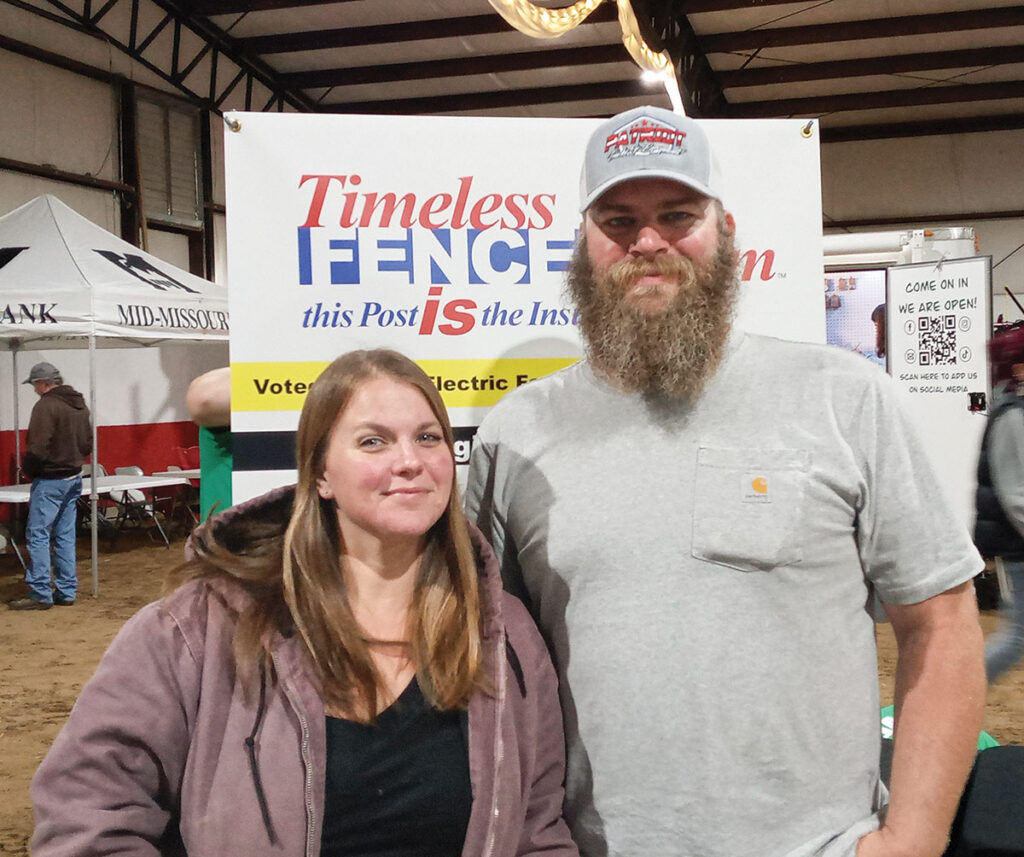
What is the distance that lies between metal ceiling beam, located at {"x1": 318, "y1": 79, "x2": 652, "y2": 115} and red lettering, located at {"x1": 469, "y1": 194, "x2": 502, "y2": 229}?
38.1ft

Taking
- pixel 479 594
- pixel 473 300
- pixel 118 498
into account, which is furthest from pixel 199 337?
pixel 479 594

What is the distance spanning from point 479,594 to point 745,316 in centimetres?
90

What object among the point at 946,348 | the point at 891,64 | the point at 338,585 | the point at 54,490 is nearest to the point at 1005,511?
the point at 946,348

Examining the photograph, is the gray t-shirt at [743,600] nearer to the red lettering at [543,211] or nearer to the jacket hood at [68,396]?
the red lettering at [543,211]

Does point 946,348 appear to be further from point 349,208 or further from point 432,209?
point 349,208

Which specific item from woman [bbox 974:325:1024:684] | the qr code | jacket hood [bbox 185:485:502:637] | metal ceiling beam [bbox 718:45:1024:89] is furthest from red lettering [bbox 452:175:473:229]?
metal ceiling beam [bbox 718:45:1024:89]

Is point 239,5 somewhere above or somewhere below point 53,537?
above

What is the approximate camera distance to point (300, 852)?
4.05ft

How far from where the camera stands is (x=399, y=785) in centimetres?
129

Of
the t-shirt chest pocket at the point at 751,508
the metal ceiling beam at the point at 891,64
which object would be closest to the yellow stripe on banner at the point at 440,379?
the t-shirt chest pocket at the point at 751,508

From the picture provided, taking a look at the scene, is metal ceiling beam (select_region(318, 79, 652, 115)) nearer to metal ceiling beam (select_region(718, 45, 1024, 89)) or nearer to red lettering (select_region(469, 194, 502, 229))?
metal ceiling beam (select_region(718, 45, 1024, 89))

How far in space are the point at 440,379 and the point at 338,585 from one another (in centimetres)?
62

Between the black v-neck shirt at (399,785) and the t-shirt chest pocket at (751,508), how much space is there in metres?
0.45

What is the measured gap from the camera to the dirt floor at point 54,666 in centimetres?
392
